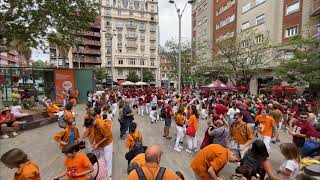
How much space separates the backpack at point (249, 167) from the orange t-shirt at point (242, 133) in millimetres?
2563

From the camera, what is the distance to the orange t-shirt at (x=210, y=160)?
4.04 meters

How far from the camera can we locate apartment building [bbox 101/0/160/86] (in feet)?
265

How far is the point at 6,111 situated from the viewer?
11.8 m

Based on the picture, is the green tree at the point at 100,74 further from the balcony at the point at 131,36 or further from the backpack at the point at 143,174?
the backpack at the point at 143,174

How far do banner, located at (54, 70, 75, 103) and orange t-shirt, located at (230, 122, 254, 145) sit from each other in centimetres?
1889

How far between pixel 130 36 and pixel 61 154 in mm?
77846

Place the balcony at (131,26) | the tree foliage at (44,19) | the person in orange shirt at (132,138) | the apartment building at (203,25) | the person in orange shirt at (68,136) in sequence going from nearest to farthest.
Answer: the person in orange shirt at (132,138) → the person in orange shirt at (68,136) → the tree foliage at (44,19) → the apartment building at (203,25) → the balcony at (131,26)

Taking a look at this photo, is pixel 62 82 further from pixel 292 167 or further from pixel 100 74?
pixel 100 74

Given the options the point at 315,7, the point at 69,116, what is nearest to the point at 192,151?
the point at 69,116

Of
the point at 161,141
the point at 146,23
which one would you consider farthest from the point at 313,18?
the point at 146,23

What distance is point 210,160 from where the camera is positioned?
4.18m

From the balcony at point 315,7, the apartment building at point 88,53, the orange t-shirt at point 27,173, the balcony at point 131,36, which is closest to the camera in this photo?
the orange t-shirt at point 27,173

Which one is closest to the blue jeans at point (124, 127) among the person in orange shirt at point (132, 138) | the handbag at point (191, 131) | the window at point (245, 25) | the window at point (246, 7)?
the handbag at point (191, 131)

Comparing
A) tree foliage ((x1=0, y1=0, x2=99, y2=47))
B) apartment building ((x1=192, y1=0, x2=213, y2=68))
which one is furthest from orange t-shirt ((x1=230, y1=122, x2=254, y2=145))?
apartment building ((x1=192, y1=0, x2=213, y2=68))
